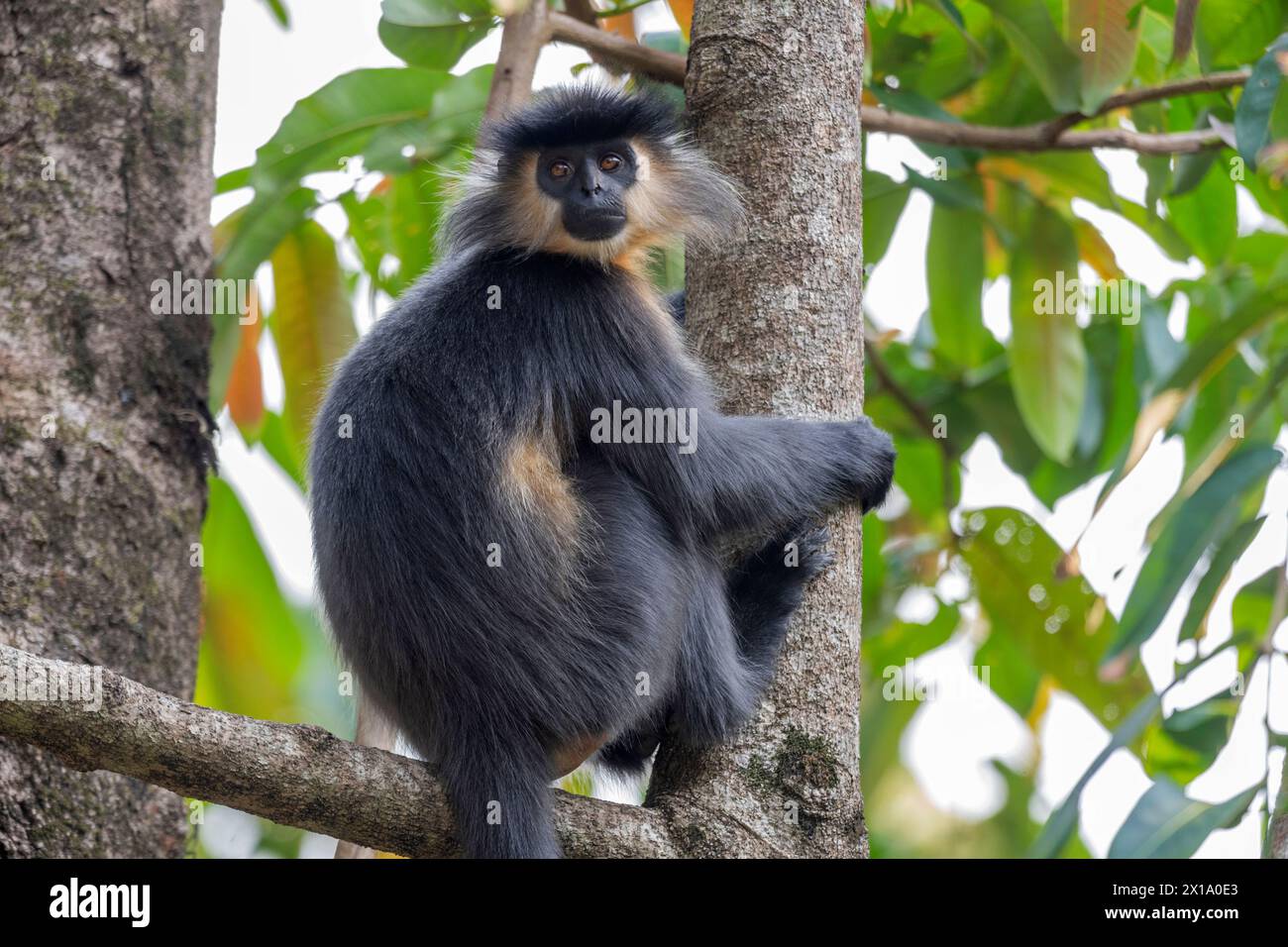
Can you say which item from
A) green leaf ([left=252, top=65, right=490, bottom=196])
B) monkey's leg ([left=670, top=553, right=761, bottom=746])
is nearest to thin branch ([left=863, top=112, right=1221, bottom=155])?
green leaf ([left=252, top=65, right=490, bottom=196])

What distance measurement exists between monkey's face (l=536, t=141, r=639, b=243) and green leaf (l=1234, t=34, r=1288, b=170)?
68.4 inches

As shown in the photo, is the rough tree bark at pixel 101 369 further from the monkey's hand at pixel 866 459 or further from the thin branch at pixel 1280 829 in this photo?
the thin branch at pixel 1280 829

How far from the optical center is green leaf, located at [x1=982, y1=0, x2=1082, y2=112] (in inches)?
182

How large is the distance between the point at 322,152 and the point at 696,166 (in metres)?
1.54

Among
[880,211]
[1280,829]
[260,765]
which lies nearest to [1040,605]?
[880,211]

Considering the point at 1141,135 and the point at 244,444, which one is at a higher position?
the point at 1141,135

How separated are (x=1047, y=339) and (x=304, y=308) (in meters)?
2.76

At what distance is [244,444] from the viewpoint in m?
5.42

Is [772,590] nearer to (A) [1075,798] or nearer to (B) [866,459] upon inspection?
(B) [866,459]

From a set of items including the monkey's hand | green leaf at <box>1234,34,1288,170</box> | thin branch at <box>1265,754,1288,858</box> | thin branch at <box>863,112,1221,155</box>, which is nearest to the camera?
thin branch at <box>1265,754,1288,858</box>

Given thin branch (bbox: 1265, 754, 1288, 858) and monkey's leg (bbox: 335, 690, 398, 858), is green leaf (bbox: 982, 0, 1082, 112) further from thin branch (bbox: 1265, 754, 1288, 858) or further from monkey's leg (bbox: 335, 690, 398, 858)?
monkey's leg (bbox: 335, 690, 398, 858)

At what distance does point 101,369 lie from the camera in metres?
4.00
